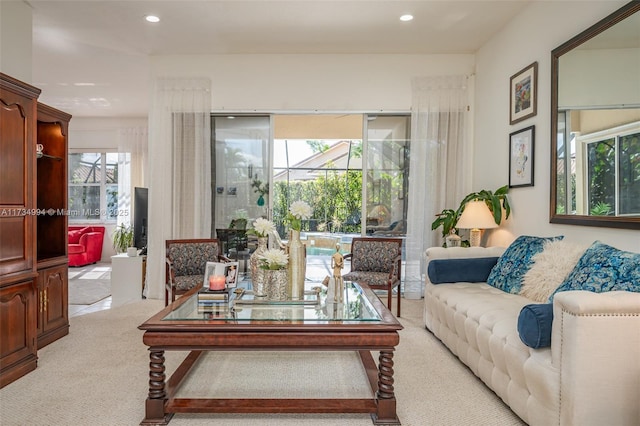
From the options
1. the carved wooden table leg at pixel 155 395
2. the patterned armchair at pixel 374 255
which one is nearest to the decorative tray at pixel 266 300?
the carved wooden table leg at pixel 155 395

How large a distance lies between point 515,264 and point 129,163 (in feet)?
25.9

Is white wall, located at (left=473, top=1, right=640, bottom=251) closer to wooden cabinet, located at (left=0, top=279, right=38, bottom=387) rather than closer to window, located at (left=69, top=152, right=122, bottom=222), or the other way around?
wooden cabinet, located at (left=0, top=279, right=38, bottom=387)

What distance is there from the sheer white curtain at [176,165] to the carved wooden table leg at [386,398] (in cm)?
360

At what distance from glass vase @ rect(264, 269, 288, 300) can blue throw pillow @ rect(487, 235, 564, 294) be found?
5.59ft

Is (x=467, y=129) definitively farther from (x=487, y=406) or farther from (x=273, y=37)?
(x=487, y=406)

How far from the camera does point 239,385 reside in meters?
2.61

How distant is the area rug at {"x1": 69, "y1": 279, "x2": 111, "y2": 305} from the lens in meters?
5.20

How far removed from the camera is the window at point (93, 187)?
29.3 ft

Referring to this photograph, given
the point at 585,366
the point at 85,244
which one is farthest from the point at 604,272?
the point at 85,244

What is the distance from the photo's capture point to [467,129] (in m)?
5.22

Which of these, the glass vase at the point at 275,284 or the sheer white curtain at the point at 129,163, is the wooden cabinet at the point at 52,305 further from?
the sheer white curtain at the point at 129,163

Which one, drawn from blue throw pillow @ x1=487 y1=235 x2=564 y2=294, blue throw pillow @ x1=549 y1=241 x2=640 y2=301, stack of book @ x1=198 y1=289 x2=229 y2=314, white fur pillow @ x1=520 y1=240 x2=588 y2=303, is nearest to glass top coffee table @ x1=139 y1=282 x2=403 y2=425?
stack of book @ x1=198 y1=289 x2=229 y2=314

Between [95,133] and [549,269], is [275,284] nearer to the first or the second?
[549,269]

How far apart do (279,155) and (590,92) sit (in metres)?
6.43
